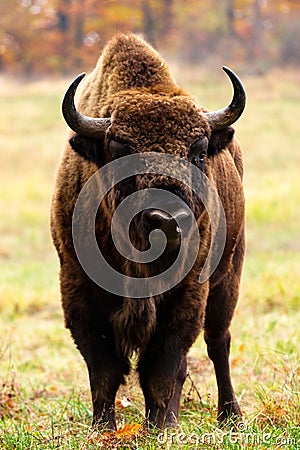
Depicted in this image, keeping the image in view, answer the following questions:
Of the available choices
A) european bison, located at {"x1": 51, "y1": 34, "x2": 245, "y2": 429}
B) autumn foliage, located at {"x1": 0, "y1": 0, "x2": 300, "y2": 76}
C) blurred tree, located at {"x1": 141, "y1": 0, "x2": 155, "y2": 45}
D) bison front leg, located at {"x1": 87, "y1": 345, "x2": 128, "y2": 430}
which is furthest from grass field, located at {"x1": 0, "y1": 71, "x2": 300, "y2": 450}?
blurred tree, located at {"x1": 141, "y1": 0, "x2": 155, "y2": 45}

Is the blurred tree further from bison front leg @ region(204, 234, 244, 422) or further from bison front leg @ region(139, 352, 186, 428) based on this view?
bison front leg @ region(139, 352, 186, 428)

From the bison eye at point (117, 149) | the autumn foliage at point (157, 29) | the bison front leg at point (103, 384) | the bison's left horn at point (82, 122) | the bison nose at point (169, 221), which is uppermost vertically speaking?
the autumn foliage at point (157, 29)

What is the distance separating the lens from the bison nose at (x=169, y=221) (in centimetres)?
396

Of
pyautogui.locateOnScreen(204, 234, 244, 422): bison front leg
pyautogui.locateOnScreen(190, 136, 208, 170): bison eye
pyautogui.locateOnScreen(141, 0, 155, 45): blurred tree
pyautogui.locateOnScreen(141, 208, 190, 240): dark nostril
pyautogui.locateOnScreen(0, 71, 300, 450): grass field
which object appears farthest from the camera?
pyautogui.locateOnScreen(141, 0, 155, 45): blurred tree

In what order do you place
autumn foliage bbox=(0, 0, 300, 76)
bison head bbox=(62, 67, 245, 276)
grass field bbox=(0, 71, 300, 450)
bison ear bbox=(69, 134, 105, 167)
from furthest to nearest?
autumn foliage bbox=(0, 0, 300, 76), bison ear bbox=(69, 134, 105, 167), grass field bbox=(0, 71, 300, 450), bison head bbox=(62, 67, 245, 276)

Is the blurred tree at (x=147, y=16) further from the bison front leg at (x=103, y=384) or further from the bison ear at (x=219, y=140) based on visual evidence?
the bison front leg at (x=103, y=384)

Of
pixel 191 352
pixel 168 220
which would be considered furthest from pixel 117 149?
pixel 191 352

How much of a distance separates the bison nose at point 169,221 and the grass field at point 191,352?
1074 mm

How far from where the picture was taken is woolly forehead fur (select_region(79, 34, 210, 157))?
432 cm

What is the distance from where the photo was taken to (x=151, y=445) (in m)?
4.05

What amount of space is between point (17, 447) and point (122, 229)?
136 cm

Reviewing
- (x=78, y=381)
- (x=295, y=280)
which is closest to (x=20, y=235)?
(x=295, y=280)

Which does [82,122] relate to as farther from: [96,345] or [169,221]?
[96,345]

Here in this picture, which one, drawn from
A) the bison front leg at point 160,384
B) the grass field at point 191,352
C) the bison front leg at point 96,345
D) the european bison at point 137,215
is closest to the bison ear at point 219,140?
the european bison at point 137,215
